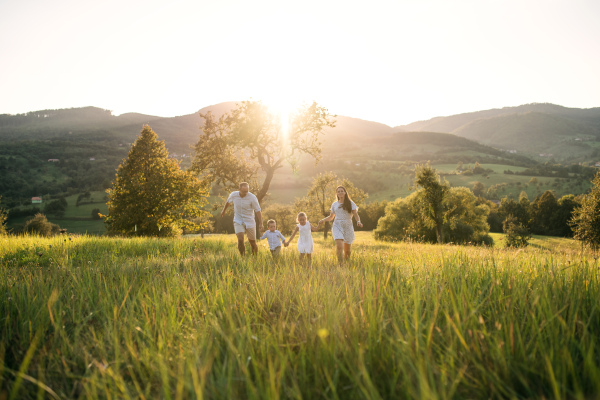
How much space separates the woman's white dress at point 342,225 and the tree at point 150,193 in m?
21.7

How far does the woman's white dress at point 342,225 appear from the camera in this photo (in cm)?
917

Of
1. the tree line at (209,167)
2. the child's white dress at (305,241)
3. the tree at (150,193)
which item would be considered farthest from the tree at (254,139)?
the child's white dress at (305,241)

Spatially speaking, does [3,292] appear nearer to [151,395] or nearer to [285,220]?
[151,395]

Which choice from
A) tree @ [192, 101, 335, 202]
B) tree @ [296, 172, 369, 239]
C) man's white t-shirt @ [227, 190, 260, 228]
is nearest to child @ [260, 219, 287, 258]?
man's white t-shirt @ [227, 190, 260, 228]

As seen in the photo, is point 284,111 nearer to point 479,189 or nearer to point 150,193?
point 150,193

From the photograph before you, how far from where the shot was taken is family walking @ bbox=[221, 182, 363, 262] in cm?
907

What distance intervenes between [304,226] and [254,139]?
15934 mm

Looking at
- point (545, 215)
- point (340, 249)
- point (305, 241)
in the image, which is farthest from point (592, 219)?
point (545, 215)

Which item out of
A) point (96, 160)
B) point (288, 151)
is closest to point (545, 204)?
point (288, 151)

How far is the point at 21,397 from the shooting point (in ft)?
6.68

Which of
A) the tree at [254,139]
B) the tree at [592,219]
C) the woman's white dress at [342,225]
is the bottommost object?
the tree at [592,219]

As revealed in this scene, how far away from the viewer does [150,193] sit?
26.9 metres

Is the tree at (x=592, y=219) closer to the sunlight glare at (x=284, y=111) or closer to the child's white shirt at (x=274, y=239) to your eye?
the sunlight glare at (x=284, y=111)

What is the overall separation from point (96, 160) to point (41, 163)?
1994cm
